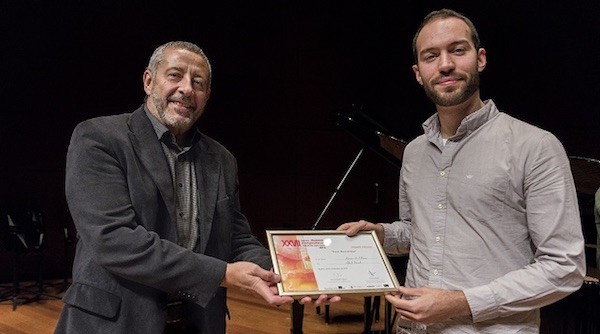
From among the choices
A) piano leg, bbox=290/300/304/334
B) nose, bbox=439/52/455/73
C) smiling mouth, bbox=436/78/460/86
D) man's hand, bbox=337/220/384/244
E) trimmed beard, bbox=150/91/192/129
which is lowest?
piano leg, bbox=290/300/304/334

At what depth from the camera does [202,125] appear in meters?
6.23

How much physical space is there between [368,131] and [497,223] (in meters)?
2.38

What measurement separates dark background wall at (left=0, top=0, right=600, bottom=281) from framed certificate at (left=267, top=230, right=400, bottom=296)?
4.48m

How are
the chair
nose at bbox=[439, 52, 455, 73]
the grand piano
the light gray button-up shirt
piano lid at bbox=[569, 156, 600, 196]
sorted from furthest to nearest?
the chair
piano lid at bbox=[569, 156, 600, 196]
the grand piano
nose at bbox=[439, 52, 455, 73]
the light gray button-up shirt

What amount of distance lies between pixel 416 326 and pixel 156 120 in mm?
1057

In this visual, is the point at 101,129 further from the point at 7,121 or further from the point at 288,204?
the point at 288,204

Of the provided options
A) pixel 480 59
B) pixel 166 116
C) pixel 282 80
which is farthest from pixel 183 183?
pixel 282 80

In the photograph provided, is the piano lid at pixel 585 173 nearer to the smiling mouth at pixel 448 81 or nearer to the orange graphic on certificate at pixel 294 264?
the smiling mouth at pixel 448 81

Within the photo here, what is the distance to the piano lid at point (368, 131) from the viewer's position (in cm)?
373

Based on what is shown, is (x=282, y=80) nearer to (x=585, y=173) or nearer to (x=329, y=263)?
(x=585, y=173)

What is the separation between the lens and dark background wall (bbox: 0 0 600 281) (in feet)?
18.6

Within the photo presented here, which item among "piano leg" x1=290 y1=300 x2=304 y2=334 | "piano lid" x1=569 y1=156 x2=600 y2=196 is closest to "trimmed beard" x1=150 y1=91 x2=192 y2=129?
"piano leg" x1=290 y1=300 x2=304 y2=334

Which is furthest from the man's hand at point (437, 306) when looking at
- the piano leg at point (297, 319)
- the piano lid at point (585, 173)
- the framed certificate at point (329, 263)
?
the piano leg at point (297, 319)

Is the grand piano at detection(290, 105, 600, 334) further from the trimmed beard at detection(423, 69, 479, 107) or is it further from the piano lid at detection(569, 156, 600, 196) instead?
the trimmed beard at detection(423, 69, 479, 107)
